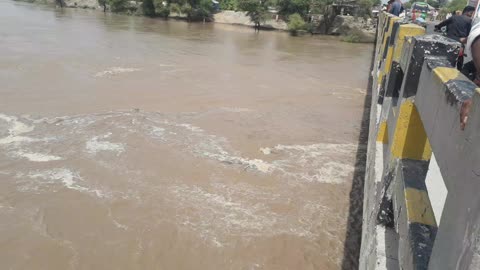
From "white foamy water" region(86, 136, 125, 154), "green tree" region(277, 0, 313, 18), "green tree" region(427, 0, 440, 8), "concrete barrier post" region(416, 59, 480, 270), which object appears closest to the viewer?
"concrete barrier post" region(416, 59, 480, 270)

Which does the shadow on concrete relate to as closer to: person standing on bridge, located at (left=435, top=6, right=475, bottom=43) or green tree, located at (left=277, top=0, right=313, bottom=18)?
person standing on bridge, located at (left=435, top=6, right=475, bottom=43)

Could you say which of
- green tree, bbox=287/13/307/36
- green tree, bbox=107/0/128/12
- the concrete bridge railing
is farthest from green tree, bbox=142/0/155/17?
the concrete bridge railing

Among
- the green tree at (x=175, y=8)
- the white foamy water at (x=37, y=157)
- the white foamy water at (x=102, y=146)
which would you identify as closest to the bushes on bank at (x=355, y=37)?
the green tree at (x=175, y=8)

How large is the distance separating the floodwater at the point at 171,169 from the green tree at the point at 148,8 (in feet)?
120

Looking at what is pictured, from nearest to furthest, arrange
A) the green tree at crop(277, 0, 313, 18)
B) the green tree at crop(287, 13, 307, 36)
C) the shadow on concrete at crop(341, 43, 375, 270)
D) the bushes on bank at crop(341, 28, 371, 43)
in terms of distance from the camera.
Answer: the shadow on concrete at crop(341, 43, 375, 270) < the bushes on bank at crop(341, 28, 371, 43) < the green tree at crop(287, 13, 307, 36) < the green tree at crop(277, 0, 313, 18)

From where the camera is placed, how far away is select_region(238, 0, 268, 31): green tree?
146 feet

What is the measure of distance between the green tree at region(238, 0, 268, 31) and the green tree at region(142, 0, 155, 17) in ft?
39.6

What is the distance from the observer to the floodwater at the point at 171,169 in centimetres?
563

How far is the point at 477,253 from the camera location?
37.0 inches

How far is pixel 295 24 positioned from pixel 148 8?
20.4m

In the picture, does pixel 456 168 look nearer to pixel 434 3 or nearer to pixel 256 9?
pixel 256 9

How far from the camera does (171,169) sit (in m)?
7.89

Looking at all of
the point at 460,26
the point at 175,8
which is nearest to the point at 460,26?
the point at 460,26

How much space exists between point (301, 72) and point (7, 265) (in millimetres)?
16070
